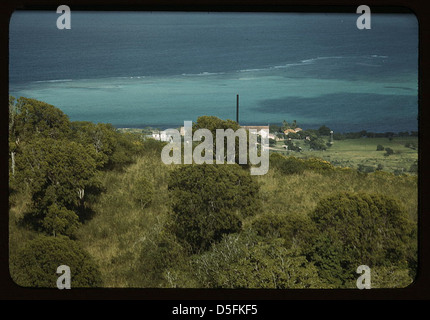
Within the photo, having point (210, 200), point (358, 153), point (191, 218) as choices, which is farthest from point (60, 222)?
point (358, 153)

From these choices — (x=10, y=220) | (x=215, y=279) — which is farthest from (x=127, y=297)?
(x=10, y=220)

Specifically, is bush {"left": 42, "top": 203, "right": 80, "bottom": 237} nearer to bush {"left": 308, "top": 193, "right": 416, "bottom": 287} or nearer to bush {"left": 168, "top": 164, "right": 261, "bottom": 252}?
bush {"left": 168, "top": 164, "right": 261, "bottom": 252}

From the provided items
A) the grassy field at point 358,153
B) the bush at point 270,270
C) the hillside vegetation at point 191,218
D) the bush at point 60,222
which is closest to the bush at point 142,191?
the hillside vegetation at point 191,218

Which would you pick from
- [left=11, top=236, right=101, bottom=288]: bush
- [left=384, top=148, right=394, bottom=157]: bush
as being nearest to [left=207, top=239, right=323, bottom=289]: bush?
[left=11, top=236, right=101, bottom=288]: bush

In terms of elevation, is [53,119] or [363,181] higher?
[53,119]

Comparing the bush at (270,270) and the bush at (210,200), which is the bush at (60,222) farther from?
the bush at (270,270)

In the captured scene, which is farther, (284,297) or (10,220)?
(10,220)

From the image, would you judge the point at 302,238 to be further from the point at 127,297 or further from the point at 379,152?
the point at 127,297
